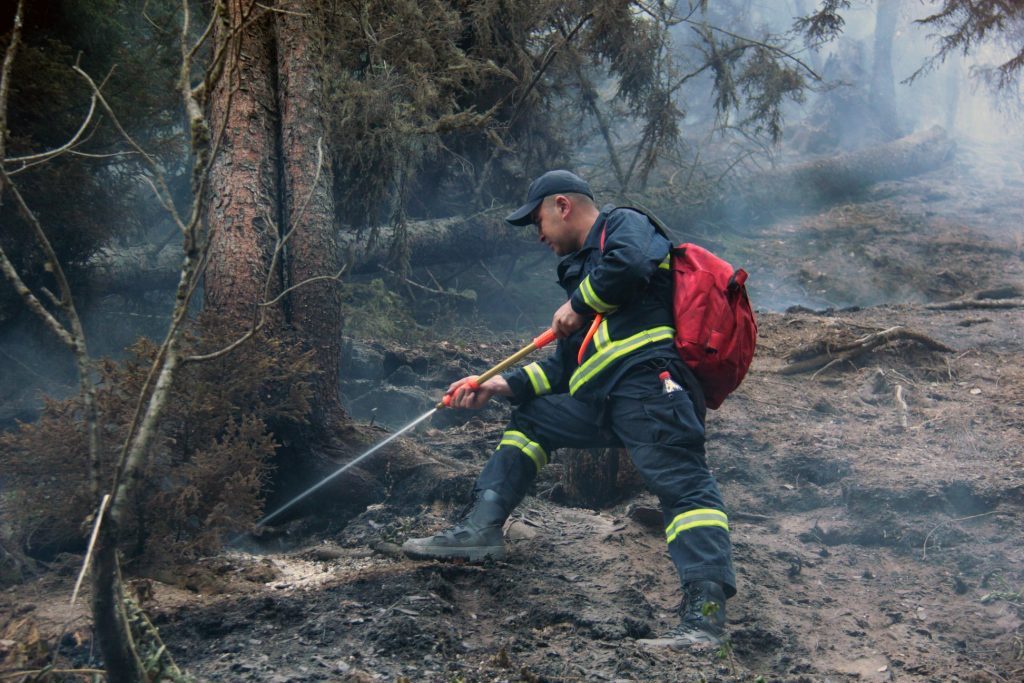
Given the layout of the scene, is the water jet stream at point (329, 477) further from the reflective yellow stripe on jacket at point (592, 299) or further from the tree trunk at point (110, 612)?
the tree trunk at point (110, 612)

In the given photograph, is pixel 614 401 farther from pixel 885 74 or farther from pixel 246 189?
pixel 885 74

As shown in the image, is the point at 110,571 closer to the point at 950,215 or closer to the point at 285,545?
the point at 285,545

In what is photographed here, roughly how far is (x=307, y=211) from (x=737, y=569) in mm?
2996

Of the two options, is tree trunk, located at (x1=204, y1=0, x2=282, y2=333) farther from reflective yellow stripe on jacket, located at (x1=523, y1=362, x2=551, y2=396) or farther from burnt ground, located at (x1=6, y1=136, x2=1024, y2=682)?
reflective yellow stripe on jacket, located at (x1=523, y1=362, x2=551, y2=396)

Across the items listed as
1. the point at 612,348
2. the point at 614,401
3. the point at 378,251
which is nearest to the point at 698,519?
the point at 614,401

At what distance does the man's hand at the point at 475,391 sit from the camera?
3.76 m

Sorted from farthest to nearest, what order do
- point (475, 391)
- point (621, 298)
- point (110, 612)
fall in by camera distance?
point (475, 391) → point (621, 298) → point (110, 612)

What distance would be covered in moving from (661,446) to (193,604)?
1.96 m

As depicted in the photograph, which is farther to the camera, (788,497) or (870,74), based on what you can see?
(870,74)

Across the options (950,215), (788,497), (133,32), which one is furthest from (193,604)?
(950,215)

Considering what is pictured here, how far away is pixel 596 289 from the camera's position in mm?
3266

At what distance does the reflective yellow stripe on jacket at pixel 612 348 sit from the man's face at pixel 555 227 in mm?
503

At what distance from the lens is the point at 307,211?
14.4 feet

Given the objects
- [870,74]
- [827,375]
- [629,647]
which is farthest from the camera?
[870,74]
